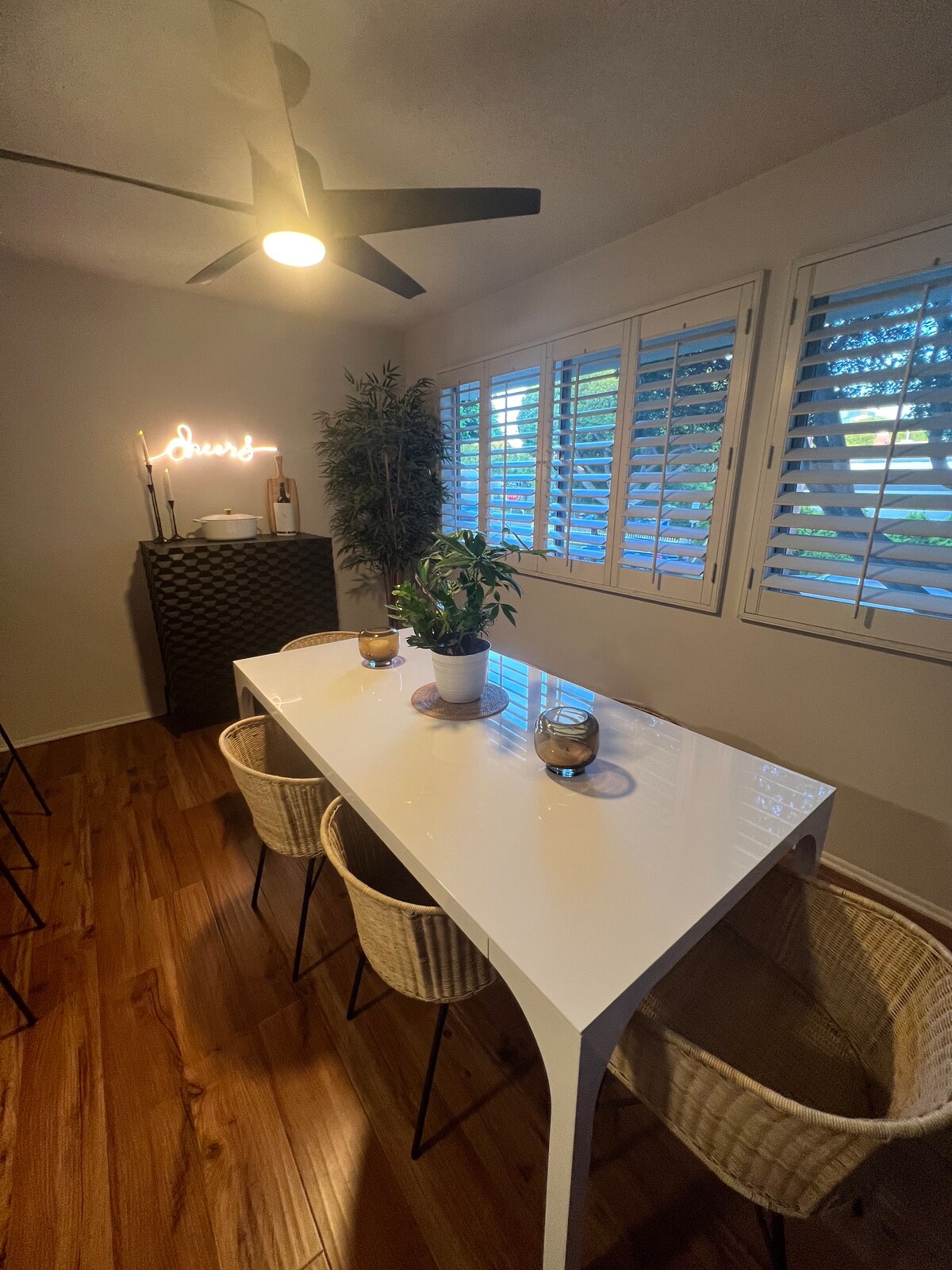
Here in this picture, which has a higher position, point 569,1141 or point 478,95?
point 478,95

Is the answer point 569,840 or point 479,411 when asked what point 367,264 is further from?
point 569,840

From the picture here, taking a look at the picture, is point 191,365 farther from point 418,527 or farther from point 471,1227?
point 471,1227

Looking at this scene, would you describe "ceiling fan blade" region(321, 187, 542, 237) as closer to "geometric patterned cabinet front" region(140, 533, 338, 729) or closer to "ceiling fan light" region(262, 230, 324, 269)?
"ceiling fan light" region(262, 230, 324, 269)

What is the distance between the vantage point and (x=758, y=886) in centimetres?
102

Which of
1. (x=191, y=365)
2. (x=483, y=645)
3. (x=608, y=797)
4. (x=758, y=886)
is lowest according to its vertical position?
(x=758, y=886)

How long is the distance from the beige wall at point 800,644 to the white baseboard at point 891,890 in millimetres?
20

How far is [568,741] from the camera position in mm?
1069

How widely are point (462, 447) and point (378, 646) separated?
6.56 ft

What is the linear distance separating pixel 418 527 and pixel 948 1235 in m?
3.37

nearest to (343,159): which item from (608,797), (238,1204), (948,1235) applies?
(608,797)

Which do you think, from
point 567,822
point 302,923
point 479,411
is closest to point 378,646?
point 302,923

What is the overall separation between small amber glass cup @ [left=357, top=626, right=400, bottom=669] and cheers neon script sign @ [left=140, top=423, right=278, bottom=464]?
2065mm

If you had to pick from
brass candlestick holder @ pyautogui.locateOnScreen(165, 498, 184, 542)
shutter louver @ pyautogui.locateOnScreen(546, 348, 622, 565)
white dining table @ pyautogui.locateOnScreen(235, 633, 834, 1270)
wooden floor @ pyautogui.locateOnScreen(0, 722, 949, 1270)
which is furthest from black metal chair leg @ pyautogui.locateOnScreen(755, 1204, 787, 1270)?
brass candlestick holder @ pyautogui.locateOnScreen(165, 498, 184, 542)

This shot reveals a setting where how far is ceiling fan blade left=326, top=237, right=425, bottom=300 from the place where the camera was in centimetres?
148
